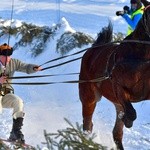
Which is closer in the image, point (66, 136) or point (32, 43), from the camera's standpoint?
point (66, 136)

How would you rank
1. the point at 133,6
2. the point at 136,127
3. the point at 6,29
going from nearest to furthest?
the point at 133,6 < the point at 136,127 < the point at 6,29

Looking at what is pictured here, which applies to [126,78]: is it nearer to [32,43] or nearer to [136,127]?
[136,127]

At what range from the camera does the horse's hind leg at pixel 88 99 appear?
25.3 feet

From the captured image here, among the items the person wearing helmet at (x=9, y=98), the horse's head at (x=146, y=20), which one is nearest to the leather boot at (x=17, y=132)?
the person wearing helmet at (x=9, y=98)

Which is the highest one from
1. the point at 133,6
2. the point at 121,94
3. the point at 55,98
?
the point at 133,6

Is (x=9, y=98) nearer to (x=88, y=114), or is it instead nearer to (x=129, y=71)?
(x=129, y=71)

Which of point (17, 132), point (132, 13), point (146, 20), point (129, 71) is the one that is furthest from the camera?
point (132, 13)

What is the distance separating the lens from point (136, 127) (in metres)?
9.57

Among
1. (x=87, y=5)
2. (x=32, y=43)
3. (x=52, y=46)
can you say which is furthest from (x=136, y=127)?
(x=87, y=5)

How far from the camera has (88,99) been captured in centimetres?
784

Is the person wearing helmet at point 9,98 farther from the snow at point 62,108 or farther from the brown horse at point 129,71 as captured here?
the brown horse at point 129,71

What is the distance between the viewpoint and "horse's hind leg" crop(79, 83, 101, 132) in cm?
771

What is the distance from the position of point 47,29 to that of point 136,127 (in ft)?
25.5

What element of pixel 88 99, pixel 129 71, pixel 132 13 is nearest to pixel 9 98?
pixel 129 71
